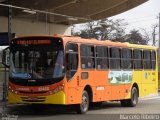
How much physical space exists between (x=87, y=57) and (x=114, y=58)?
A: 2743 mm

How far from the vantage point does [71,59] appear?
1925 centimetres

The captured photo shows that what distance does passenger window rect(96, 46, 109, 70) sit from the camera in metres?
21.5

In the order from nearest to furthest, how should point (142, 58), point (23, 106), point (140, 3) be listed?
point (23, 106), point (142, 58), point (140, 3)

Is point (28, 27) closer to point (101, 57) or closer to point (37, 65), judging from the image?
point (101, 57)

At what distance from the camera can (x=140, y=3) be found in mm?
45094

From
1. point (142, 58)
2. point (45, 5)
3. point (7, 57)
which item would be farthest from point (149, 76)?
point (45, 5)

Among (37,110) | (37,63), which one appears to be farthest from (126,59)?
(37,63)

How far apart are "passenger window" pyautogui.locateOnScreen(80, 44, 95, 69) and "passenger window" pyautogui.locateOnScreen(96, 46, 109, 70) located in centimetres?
45

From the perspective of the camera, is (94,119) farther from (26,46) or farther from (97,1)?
(97,1)

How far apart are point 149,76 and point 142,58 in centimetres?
144

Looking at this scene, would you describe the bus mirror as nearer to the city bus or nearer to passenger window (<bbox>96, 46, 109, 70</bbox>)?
the city bus

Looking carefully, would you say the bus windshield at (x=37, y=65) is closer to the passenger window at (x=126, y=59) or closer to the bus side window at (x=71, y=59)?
the bus side window at (x=71, y=59)

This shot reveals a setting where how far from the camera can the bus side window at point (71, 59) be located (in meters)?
19.0

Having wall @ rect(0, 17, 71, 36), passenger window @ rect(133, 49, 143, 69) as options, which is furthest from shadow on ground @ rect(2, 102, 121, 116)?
wall @ rect(0, 17, 71, 36)
